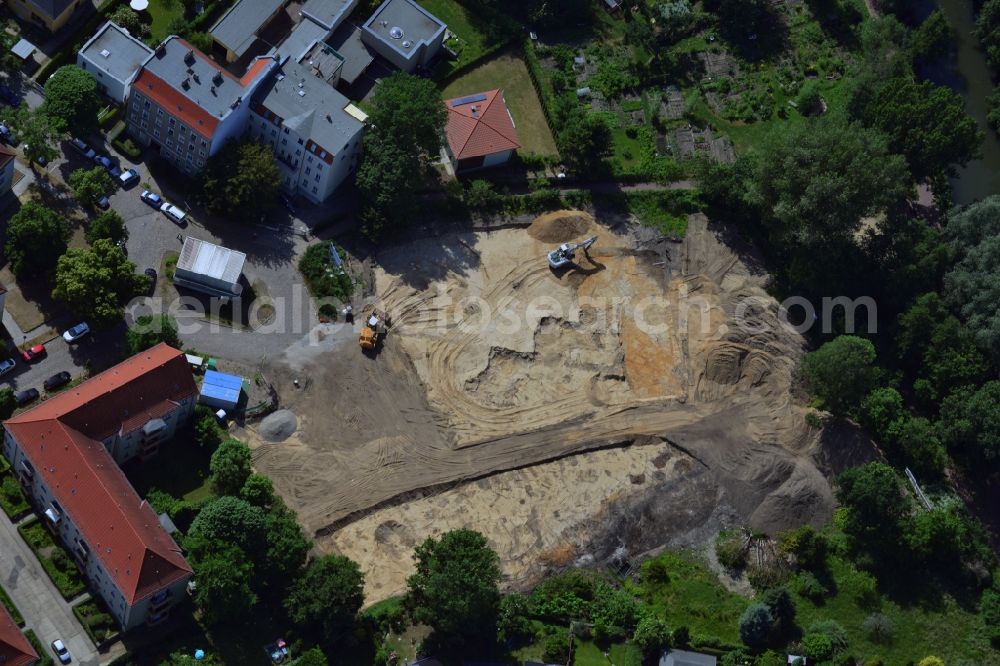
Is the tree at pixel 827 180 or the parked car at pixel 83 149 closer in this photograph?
the parked car at pixel 83 149

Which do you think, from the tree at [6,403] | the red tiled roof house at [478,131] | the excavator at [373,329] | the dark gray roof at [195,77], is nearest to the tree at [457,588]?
the excavator at [373,329]

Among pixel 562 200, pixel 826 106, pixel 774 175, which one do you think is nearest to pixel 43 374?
pixel 562 200

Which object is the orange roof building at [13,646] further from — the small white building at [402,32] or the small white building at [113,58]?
the small white building at [402,32]

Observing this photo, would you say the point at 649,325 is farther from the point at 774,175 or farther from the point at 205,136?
the point at 205,136

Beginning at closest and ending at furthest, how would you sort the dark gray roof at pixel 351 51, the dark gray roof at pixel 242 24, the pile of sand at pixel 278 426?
the pile of sand at pixel 278 426, the dark gray roof at pixel 242 24, the dark gray roof at pixel 351 51

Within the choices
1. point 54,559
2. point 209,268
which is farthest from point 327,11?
point 54,559

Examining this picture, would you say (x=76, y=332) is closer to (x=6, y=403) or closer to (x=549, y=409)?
(x=6, y=403)

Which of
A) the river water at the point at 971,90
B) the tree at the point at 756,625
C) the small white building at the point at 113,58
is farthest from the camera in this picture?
the river water at the point at 971,90

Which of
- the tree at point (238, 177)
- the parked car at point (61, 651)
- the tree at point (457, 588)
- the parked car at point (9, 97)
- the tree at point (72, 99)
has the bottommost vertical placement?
the tree at point (457, 588)
